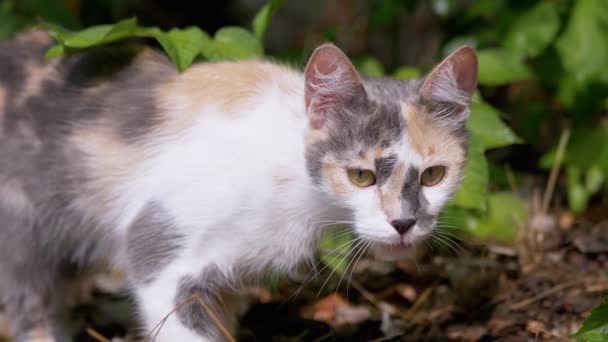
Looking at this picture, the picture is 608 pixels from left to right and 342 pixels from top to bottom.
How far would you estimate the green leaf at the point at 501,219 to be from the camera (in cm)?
300

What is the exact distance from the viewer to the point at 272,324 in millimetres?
2703

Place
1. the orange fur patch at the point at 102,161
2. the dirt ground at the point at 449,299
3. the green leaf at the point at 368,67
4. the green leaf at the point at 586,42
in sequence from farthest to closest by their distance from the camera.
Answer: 1. the green leaf at the point at 586,42
2. the green leaf at the point at 368,67
3. the dirt ground at the point at 449,299
4. the orange fur patch at the point at 102,161

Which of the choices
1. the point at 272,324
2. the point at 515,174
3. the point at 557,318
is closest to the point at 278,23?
the point at 515,174

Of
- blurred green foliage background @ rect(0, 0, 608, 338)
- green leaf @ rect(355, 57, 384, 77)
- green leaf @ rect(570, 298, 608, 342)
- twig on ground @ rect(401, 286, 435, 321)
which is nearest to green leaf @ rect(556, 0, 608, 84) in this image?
blurred green foliage background @ rect(0, 0, 608, 338)

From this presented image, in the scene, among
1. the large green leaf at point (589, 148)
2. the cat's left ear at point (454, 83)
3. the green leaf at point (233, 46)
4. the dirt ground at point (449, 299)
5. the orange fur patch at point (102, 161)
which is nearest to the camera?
the cat's left ear at point (454, 83)

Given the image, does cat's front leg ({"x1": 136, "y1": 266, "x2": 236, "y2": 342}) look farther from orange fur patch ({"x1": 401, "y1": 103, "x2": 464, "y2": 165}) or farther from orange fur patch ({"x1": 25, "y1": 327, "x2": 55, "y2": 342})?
orange fur patch ({"x1": 401, "y1": 103, "x2": 464, "y2": 165})

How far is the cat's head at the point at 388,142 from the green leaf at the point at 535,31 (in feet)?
3.31

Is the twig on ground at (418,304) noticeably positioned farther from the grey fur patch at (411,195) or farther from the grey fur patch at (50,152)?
the grey fur patch at (50,152)

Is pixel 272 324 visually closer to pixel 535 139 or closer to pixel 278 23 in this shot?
pixel 535 139

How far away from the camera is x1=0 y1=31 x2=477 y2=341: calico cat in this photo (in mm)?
1866

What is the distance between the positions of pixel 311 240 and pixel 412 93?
1.63 ft

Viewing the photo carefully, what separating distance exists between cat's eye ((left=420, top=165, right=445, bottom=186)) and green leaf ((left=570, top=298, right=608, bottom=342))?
0.48m

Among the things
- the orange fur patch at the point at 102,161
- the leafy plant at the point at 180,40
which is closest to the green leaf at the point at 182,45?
the leafy plant at the point at 180,40

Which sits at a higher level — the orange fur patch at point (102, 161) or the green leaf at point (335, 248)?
the orange fur patch at point (102, 161)
